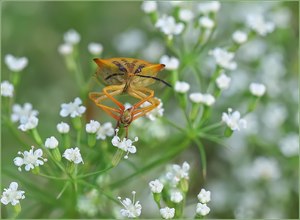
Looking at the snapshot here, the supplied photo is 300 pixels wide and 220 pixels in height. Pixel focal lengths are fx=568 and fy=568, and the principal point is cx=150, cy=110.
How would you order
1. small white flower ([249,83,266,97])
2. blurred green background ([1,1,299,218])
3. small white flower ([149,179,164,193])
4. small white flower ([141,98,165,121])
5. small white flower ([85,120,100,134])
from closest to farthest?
small white flower ([149,179,164,193]), small white flower ([85,120,100,134]), small white flower ([141,98,165,121]), small white flower ([249,83,266,97]), blurred green background ([1,1,299,218])

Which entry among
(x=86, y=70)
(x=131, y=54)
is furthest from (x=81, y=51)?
(x=131, y=54)

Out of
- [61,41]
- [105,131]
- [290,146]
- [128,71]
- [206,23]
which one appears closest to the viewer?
[128,71]

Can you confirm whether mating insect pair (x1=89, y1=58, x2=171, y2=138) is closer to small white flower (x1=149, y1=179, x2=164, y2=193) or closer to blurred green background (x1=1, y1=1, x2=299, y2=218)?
small white flower (x1=149, y1=179, x2=164, y2=193)

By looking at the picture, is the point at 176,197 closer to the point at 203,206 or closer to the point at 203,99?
the point at 203,206

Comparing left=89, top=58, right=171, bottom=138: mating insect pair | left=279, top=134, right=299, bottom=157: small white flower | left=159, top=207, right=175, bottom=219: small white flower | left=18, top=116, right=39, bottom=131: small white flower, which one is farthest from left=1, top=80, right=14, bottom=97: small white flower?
left=279, top=134, right=299, bottom=157: small white flower

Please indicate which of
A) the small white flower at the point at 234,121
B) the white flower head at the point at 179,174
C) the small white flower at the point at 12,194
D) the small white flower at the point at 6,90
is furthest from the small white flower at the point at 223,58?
the small white flower at the point at 12,194

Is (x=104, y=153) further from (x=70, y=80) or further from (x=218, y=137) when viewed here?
(x=70, y=80)

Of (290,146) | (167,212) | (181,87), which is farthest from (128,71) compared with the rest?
(290,146)
